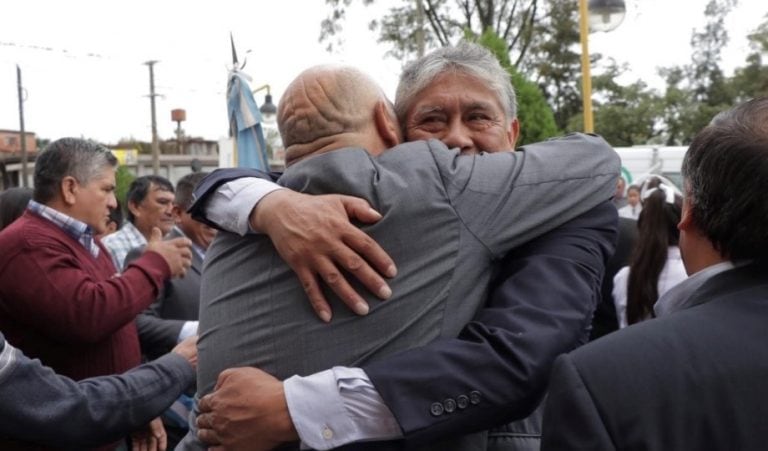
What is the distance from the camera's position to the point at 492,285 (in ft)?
5.14

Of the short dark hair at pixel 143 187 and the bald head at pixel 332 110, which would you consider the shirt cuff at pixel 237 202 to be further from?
the short dark hair at pixel 143 187

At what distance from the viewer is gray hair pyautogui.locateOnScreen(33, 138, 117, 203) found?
3477 millimetres

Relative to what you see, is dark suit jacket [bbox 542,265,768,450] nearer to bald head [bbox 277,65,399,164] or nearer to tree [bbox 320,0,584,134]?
bald head [bbox 277,65,399,164]

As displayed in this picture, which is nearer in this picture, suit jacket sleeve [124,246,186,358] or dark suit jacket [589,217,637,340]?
suit jacket sleeve [124,246,186,358]

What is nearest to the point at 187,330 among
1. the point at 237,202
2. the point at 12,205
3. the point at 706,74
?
the point at 12,205

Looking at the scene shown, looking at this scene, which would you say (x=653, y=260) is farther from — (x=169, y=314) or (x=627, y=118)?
(x=627, y=118)

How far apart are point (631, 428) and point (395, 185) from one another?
2.00 feet

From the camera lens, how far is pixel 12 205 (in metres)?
4.91

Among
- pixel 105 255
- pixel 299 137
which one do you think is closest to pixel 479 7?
pixel 105 255

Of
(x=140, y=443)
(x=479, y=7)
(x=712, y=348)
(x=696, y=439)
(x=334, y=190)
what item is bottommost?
(x=140, y=443)

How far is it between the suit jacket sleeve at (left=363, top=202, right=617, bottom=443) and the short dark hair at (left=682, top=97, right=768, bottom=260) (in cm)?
29

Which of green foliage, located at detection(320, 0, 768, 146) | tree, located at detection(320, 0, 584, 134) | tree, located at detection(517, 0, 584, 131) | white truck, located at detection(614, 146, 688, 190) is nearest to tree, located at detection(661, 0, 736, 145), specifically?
green foliage, located at detection(320, 0, 768, 146)

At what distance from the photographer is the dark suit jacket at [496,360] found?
4.58ft

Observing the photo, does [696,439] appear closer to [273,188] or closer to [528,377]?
[528,377]
